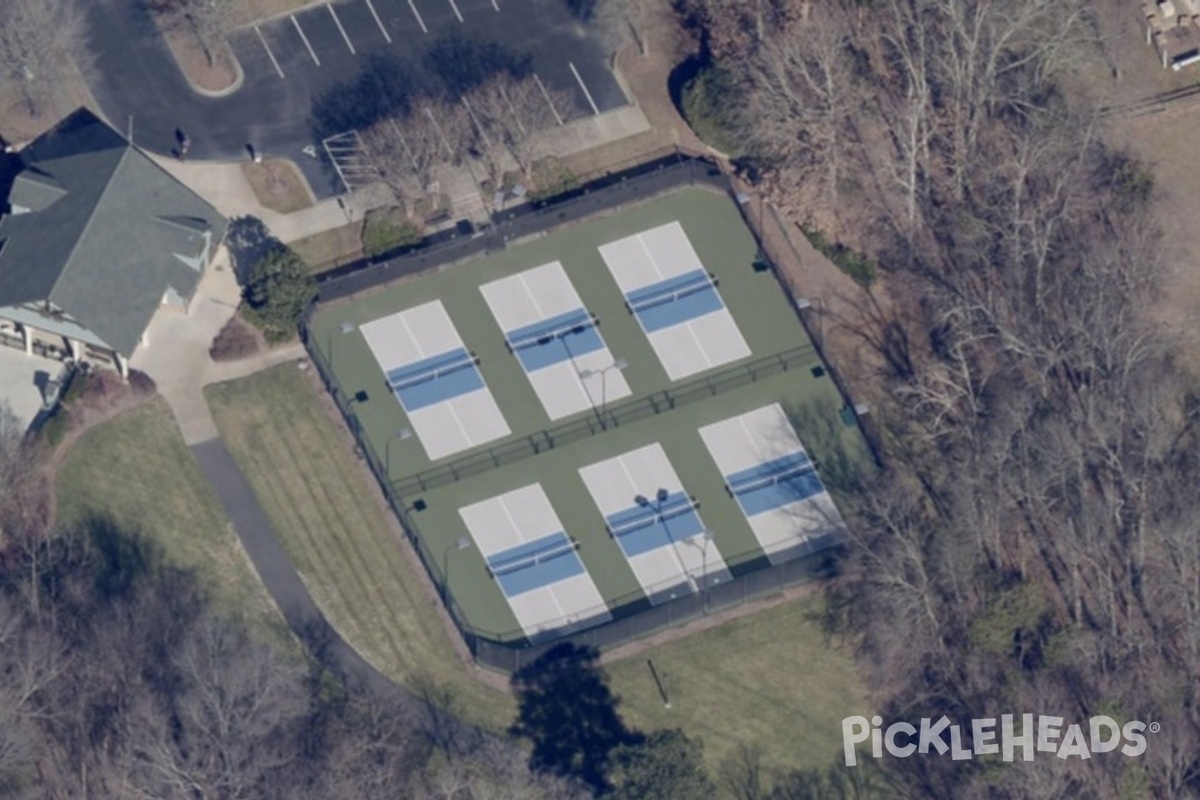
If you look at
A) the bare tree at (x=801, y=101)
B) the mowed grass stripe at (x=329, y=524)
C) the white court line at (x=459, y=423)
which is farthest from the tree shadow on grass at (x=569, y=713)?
the bare tree at (x=801, y=101)

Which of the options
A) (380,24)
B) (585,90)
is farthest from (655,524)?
(380,24)

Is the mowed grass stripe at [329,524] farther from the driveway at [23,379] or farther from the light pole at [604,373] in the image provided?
the light pole at [604,373]

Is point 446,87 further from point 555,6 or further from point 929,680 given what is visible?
point 929,680

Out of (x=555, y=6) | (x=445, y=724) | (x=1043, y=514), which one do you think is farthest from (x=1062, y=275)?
(x=445, y=724)

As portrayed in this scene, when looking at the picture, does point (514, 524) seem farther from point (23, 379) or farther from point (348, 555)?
point (23, 379)

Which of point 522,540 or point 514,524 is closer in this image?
point 522,540

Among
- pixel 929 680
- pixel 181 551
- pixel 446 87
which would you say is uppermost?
pixel 446 87

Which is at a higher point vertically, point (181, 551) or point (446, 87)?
point (446, 87)
